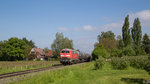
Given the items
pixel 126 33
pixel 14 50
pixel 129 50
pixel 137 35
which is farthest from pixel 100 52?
pixel 14 50

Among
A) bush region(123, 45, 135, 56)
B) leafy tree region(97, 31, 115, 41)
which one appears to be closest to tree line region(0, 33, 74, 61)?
leafy tree region(97, 31, 115, 41)

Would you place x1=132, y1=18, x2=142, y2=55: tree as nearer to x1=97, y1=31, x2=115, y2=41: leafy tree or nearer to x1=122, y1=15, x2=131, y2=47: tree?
x1=122, y1=15, x2=131, y2=47: tree

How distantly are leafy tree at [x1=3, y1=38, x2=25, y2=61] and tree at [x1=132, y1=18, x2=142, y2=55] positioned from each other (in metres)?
57.7

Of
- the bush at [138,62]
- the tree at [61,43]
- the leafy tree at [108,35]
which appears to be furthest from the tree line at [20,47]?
the bush at [138,62]

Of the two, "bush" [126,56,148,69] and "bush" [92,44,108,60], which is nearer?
"bush" [126,56,148,69]

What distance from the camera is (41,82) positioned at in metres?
14.0

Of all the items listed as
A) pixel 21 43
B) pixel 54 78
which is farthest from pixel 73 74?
pixel 21 43

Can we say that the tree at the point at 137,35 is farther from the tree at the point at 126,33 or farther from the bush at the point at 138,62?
the bush at the point at 138,62

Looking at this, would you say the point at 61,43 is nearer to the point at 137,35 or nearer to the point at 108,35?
the point at 108,35

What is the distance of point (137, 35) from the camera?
170ft

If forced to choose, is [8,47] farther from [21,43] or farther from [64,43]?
[64,43]

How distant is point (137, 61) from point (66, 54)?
13937mm

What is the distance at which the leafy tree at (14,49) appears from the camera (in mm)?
84856

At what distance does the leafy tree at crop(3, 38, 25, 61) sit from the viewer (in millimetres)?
84856
